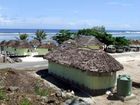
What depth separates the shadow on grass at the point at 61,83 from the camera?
3198 cm

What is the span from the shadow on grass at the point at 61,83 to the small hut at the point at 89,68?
1.70 feet

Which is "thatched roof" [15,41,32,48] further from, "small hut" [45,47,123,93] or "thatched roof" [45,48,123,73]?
"small hut" [45,47,123,93]

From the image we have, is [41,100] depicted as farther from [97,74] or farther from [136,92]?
[136,92]

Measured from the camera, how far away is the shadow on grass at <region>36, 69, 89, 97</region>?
31983mm

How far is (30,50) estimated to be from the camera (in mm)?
63594

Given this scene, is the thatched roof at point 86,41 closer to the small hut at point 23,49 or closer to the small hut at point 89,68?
the small hut at point 23,49

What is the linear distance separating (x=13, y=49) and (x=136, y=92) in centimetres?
3704

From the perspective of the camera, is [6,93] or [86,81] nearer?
[6,93]

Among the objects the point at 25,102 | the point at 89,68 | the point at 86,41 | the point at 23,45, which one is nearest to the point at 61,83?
the point at 89,68

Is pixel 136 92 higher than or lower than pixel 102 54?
lower

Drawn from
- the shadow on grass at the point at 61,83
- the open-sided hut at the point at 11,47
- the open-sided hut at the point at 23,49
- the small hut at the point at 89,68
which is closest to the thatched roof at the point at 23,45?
the open-sided hut at the point at 23,49

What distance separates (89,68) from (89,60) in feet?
4.49

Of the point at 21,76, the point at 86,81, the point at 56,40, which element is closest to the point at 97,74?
the point at 86,81

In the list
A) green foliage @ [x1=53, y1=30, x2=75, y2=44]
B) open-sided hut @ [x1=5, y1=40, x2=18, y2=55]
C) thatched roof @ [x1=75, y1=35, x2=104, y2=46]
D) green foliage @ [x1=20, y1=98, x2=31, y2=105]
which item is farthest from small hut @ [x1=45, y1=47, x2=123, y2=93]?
green foliage @ [x1=53, y1=30, x2=75, y2=44]
